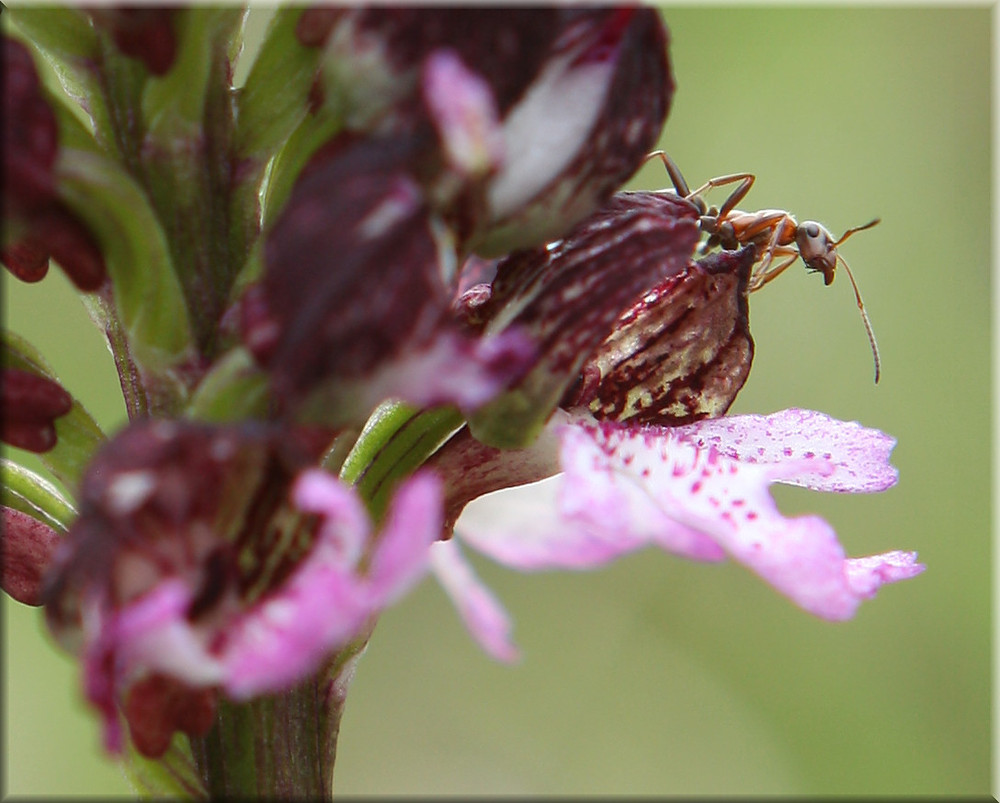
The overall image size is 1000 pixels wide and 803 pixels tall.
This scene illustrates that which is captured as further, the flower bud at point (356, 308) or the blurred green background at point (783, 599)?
the blurred green background at point (783, 599)

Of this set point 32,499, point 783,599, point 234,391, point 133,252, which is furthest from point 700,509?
point 783,599

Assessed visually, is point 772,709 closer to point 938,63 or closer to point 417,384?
point 938,63

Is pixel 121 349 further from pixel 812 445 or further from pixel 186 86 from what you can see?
pixel 812 445

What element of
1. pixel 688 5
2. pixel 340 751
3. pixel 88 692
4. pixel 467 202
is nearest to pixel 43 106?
pixel 467 202

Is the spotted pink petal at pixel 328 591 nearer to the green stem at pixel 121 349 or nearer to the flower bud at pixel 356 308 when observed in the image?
the flower bud at pixel 356 308

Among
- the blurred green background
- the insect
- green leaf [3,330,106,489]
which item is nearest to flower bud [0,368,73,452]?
green leaf [3,330,106,489]

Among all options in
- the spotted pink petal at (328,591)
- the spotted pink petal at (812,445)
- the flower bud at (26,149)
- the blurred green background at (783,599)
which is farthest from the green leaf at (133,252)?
the blurred green background at (783,599)
